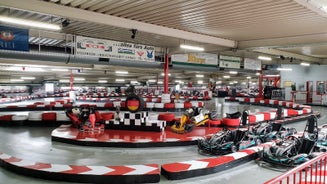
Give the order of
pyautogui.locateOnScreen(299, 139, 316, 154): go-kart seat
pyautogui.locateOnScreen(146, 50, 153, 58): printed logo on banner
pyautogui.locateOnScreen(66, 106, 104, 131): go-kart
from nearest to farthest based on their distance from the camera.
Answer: pyautogui.locateOnScreen(299, 139, 316, 154): go-kart seat
pyautogui.locateOnScreen(66, 106, 104, 131): go-kart
pyautogui.locateOnScreen(146, 50, 153, 58): printed logo on banner

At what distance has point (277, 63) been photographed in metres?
14.2

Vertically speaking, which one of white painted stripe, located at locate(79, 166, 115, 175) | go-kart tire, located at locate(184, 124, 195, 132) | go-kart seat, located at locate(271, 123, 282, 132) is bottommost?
white painted stripe, located at locate(79, 166, 115, 175)

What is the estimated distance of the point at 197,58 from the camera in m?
9.64

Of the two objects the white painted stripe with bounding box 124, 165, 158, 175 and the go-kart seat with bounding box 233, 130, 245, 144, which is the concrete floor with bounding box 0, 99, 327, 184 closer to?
the white painted stripe with bounding box 124, 165, 158, 175

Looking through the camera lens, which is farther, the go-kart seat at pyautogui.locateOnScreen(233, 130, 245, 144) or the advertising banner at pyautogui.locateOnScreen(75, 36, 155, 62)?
the advertising banner at pyautogui.locateOnScreen(75, 36, 155, 62)

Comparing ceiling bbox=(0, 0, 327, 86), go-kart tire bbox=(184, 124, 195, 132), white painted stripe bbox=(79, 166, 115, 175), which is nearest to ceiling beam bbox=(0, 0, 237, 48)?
ceiling bbox=(0, 0, 327, 86)

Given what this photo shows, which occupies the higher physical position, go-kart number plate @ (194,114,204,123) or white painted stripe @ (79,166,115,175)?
go-kart number plate @ (194,114,204,123)

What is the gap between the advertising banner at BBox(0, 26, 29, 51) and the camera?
5.08 meters

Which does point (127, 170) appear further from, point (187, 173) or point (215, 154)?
point (215, 154)

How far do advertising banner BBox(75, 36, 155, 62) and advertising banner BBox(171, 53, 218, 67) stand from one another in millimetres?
1843

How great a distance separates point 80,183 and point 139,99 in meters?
2.90

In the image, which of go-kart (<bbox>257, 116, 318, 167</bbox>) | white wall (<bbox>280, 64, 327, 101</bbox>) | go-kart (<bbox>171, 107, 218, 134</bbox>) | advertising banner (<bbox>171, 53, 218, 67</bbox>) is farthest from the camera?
white wall (<bbox>280, 64, 327, 101</bbox>)

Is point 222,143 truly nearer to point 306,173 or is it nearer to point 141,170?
point 141,170

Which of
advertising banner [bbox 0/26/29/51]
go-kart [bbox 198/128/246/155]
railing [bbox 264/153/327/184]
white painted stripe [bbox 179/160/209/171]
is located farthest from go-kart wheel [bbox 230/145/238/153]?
advertising banner [bbox 0/26/29/51]
